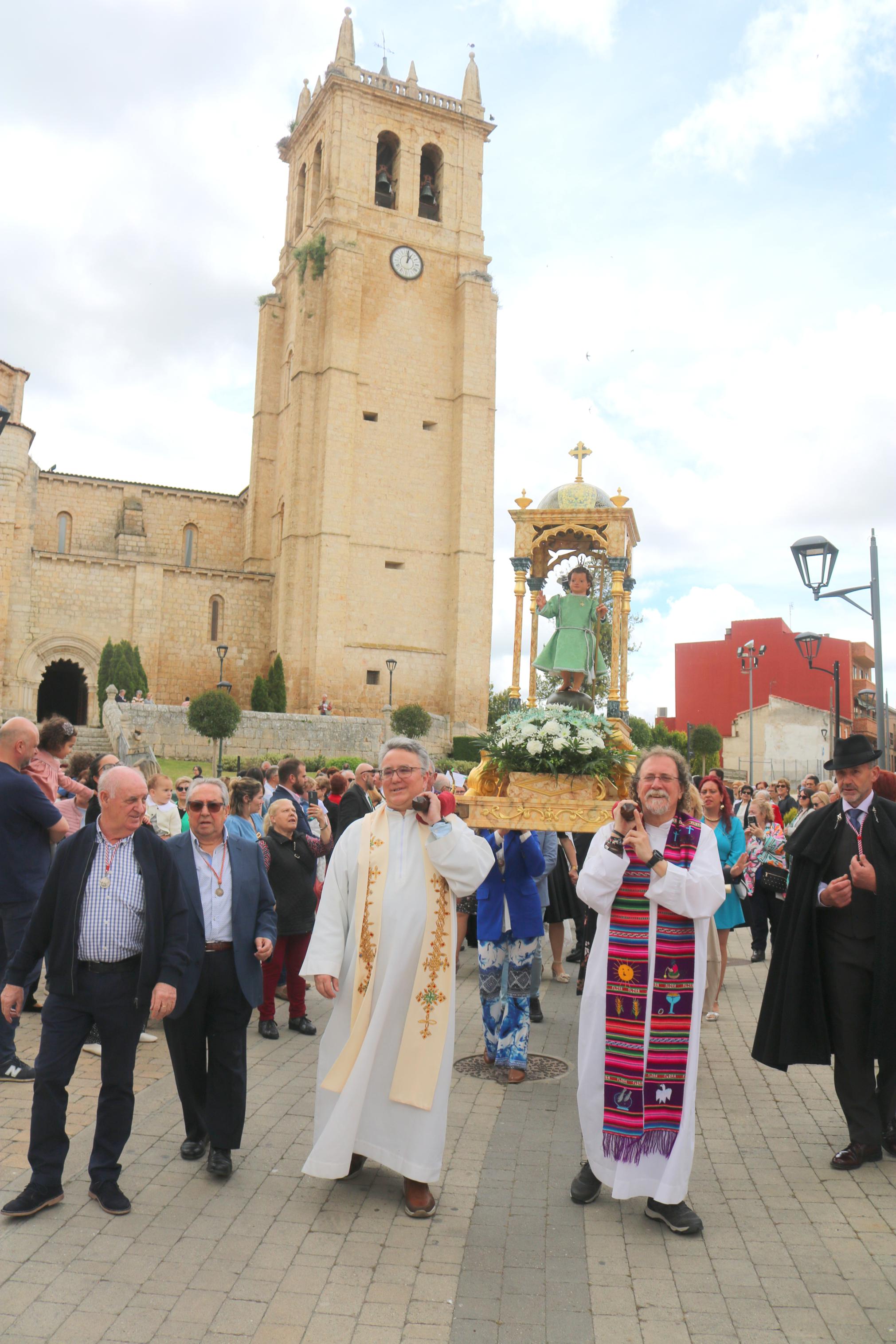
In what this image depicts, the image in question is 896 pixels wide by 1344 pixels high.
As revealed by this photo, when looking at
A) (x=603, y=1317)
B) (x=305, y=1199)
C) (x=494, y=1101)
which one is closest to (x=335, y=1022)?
(x=305, y=1199)

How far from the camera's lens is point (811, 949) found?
211 inches

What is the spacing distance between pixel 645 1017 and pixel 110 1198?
7.79 ft

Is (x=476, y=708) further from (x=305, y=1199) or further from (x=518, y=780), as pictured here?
(x=305, y=1199)

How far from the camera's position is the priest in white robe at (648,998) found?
4395 millimetres

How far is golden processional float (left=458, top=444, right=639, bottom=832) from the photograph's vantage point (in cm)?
719

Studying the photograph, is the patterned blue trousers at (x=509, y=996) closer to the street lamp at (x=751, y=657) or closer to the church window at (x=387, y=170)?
the street lamp at (x=751, y=657)

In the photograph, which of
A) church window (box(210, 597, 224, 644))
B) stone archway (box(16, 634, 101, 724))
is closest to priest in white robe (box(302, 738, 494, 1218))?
stone archway (box(16, 634, 101, 724))

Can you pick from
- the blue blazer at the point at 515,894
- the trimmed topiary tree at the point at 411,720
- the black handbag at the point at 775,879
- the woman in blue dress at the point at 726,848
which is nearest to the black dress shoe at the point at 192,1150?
the blue blazer at the point at 515,894

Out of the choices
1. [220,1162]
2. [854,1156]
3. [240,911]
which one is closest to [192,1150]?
[220,1162]

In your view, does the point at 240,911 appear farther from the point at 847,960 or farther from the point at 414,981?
the point at 847,960

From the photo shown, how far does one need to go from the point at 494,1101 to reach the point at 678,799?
100 inches

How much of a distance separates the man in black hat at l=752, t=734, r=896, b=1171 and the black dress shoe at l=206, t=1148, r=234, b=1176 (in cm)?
270

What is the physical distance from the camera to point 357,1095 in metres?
4.43

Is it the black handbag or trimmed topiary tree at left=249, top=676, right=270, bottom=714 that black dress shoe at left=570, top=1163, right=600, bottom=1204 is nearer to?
the black handbag
